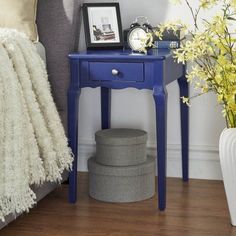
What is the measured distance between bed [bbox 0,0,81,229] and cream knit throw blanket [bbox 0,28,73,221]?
211 mm

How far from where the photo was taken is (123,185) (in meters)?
2.49

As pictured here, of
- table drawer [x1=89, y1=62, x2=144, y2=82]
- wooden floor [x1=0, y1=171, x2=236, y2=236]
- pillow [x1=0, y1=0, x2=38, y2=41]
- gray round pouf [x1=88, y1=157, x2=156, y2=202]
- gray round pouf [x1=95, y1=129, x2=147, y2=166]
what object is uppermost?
pillow [x1=0, y1=0, x2=38, y2=41]

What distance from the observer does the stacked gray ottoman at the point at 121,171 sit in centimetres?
249

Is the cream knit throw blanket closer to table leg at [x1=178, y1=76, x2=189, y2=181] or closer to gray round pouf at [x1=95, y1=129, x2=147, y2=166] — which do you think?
gray round pouf at [x1=95, y1=129, x2=147, y2=166]

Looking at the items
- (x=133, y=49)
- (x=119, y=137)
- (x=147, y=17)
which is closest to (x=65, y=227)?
(x=119, y=137)

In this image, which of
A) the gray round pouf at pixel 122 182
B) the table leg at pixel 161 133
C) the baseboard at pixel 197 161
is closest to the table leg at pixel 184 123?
the baseboard at pixel 197 161

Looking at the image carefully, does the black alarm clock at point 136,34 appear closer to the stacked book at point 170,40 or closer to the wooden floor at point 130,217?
the stacked book at point 170,40

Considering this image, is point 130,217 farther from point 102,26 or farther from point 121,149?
point 102,26

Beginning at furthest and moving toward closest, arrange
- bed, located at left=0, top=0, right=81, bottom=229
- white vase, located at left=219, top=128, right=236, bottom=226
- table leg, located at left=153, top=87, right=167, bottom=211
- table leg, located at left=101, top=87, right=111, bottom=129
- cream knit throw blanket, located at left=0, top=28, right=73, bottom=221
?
table leg, located at left=101, top=87, right=111, bottom=129 < bed, located at left=0, top=0, right=81, bottom=229 < table leg, located at left=153, top=87, right=167, bottom=211 < white vase, located at left=219, top=128, right=236, bottom=226 < cream knit throw blanket, located at left=0, top=28, right=73, bottom=221

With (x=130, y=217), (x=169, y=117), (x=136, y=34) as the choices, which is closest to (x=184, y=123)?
(x=169, y=117)

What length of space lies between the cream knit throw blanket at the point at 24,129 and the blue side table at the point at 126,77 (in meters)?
0.14

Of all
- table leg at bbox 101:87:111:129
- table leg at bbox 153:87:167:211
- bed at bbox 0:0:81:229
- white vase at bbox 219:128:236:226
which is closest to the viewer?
white vase at bbox 219:128:236:226

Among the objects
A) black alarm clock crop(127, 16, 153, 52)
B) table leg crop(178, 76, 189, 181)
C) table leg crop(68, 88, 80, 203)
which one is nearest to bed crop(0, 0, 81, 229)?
table leg crop(68, 88, 80, 203)

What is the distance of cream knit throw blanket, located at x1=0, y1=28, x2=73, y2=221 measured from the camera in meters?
1.99
